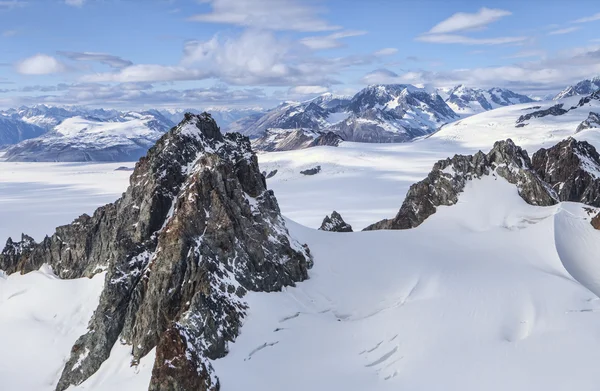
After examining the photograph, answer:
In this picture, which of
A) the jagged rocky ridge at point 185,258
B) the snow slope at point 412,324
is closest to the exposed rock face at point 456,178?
the snow slope at point 412,324

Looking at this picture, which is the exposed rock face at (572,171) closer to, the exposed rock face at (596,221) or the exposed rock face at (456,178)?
the exposed rock face at (456,178)

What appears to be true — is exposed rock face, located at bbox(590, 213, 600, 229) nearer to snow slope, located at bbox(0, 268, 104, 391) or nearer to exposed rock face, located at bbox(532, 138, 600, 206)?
exposed rock face, located at bbox(532, 138, 600, 206)

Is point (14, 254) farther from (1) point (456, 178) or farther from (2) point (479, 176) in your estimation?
(2) point (479, 176)

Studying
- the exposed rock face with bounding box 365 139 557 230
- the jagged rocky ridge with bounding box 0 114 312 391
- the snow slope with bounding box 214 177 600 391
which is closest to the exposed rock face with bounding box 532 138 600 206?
the exposed rock face with bounding box 365 139 557 230

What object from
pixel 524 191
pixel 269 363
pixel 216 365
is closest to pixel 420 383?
pixel 269 363

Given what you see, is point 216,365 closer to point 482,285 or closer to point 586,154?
point 482,285
